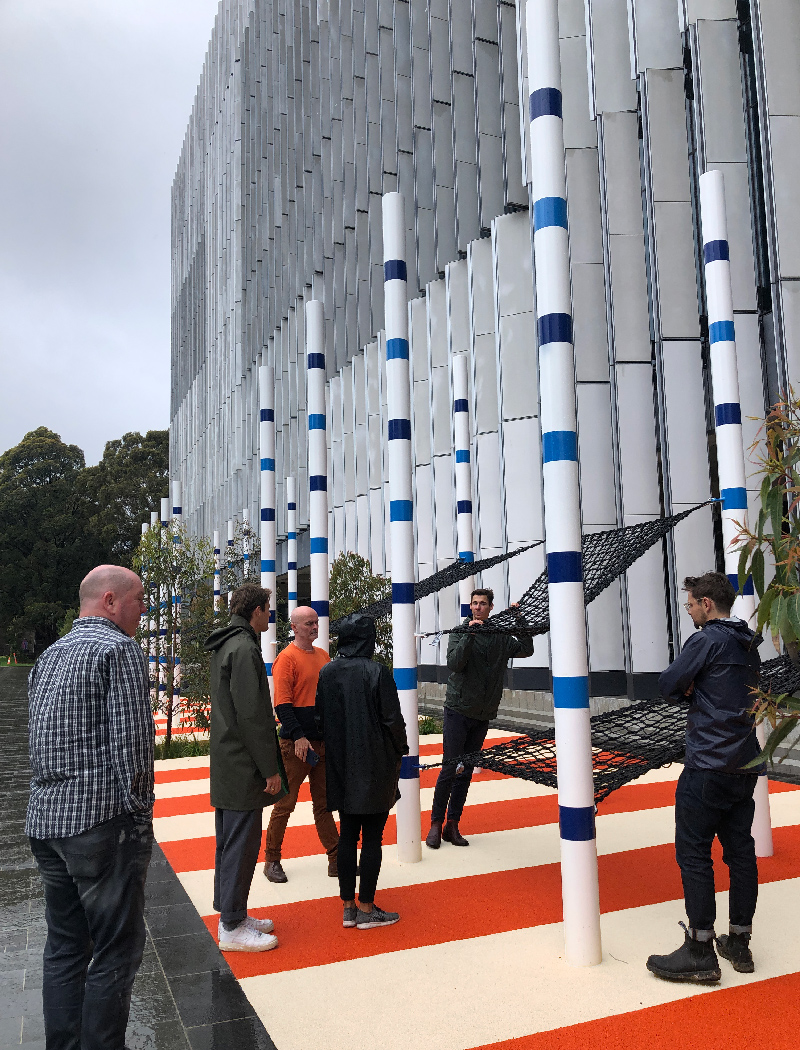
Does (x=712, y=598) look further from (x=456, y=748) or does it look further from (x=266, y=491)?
(x=266, y=491)

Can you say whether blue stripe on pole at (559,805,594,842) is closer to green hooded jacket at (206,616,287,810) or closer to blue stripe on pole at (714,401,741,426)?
green hooded jacket at (206,616,287,810)

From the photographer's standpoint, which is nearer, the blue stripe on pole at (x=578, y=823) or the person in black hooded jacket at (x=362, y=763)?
the blue stripe on pole at (x=578, y=823)

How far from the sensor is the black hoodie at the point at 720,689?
12.0 ft

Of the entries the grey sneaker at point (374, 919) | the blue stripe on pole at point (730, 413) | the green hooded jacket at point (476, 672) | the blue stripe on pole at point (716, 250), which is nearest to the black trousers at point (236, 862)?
the grey sneaker at point (374, 919)

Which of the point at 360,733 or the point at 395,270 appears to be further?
the point at 395,270

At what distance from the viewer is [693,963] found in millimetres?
3689

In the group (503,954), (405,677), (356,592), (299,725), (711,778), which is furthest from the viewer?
(356,592)

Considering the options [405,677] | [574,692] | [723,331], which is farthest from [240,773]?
[723,331]

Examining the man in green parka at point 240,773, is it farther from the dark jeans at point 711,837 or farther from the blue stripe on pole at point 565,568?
the dark jeans at point 711,837

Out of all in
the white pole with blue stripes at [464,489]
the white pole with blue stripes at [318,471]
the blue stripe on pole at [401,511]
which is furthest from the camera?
the white pole with blue stripes at [464,489]

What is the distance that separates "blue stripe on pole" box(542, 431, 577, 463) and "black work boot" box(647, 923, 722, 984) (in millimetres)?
2264

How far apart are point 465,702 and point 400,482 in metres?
1.66

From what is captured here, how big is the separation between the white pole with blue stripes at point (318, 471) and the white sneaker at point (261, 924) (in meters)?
3.09

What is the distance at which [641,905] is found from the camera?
185 inches
